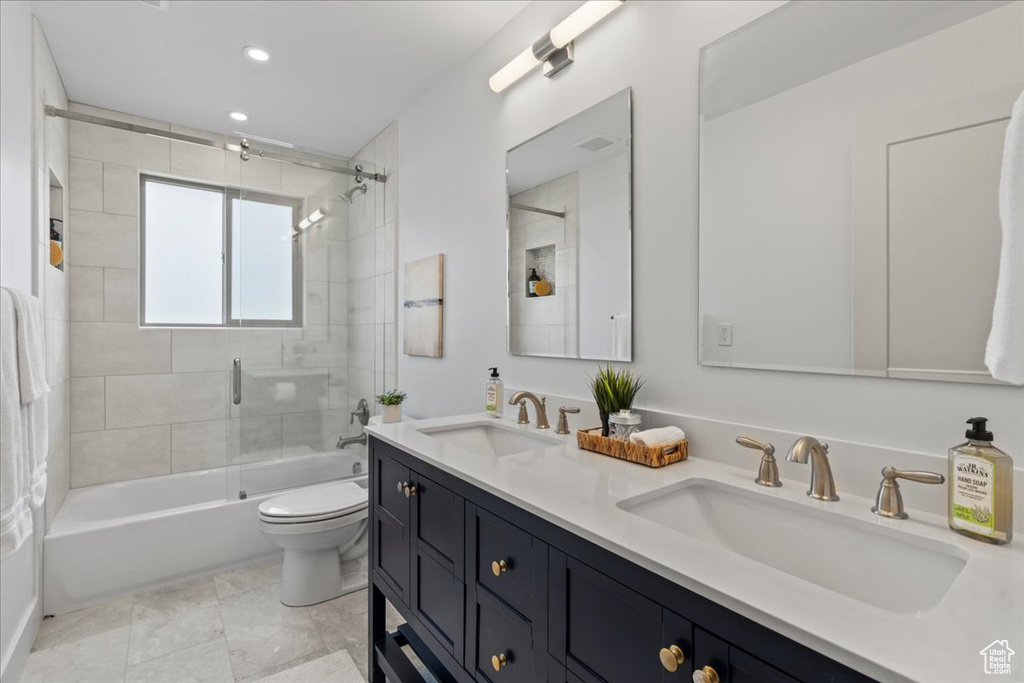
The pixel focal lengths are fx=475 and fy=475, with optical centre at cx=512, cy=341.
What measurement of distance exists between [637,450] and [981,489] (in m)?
0.62

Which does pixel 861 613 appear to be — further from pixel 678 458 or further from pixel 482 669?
pixel 482 669

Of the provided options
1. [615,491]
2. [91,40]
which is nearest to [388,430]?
[615,491]

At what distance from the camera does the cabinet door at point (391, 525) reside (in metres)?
1.44

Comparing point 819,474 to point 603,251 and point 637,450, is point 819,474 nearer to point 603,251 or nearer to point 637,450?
point 637,450

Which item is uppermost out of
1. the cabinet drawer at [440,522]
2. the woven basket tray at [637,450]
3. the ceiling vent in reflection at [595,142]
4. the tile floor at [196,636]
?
A: the ceiling vent in reflection at [595,142]

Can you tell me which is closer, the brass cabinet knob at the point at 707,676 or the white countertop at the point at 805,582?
the white countertop at the point at 805,582

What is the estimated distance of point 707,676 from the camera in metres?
0.62

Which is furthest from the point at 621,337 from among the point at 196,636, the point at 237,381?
the point at 237,381

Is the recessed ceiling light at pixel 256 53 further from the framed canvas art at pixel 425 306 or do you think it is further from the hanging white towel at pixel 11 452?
the hanging white towel at pixel 11 452

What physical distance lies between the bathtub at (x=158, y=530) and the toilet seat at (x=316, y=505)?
347 mm

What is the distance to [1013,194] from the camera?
2.18 feet

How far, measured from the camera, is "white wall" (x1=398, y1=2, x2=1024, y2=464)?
96 cm

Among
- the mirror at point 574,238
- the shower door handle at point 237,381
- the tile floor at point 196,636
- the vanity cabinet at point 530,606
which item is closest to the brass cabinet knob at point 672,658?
the vanity cabinet at point 530,606

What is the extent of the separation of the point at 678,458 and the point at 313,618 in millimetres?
1824
